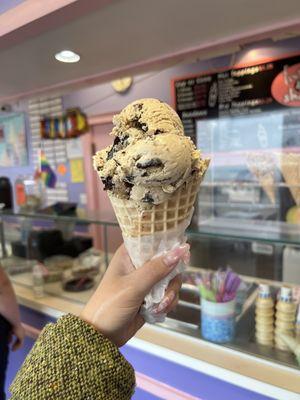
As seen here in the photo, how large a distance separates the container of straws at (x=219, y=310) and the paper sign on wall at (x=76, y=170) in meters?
3.97

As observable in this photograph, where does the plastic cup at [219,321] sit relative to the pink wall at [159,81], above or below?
below

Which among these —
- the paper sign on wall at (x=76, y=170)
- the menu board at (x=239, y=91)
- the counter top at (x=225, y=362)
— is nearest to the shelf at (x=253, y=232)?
the counter top at (x=225, y=362)

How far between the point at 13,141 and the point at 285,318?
19.4ft

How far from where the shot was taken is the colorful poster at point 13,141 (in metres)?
5.94

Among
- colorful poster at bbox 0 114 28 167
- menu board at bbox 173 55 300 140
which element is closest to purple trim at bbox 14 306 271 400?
menu board at bbox 173 55 300 140

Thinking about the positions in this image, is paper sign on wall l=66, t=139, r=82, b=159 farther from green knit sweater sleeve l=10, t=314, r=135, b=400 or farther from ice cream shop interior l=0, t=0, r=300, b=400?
green knit sweater sleeve l=10, t=314, r=135, b=400

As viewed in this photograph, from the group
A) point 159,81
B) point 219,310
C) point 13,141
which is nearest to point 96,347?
point 219,310

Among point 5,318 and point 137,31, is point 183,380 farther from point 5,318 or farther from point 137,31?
point 137,31

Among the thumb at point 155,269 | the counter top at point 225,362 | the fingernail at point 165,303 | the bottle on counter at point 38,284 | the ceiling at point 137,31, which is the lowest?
the counter top at point 225,362

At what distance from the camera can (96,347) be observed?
80 cm

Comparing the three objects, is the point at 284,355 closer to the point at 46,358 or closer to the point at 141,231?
the point at 141,231

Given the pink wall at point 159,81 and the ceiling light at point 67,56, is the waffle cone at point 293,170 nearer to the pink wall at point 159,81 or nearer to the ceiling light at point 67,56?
the ceiling light at point 67,56

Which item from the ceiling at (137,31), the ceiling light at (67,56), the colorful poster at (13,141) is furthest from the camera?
the colorful poster at (13,141)

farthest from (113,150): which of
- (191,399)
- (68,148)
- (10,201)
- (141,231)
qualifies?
(68,148)
